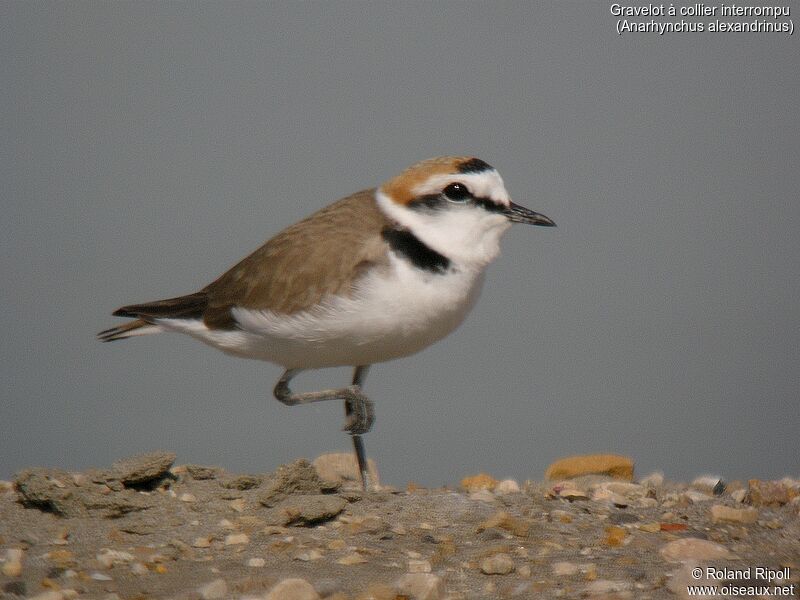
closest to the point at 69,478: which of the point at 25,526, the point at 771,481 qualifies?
the point at 25,526

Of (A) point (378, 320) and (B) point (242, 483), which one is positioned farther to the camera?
(B) point (242, 483)

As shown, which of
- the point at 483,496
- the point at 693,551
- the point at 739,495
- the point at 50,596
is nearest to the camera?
the point at 50,596

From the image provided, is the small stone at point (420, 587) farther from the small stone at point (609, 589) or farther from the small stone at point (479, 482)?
the small stone at point (479, 482)

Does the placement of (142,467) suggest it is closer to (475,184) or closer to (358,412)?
(358,412)

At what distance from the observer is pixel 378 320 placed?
5.59 metres

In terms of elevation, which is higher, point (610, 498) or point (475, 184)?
point (475, 184)

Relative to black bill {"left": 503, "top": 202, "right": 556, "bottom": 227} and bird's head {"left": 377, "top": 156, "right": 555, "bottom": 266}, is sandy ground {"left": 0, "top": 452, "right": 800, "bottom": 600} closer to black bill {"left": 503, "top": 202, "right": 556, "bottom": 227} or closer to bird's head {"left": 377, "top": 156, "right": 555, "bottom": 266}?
bird's head {"left": 377, "top": 156, "right": 555, "bottom": 266}

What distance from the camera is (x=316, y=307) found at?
18.9 ft

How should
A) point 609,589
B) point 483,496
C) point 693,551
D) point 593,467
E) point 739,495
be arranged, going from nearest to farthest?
point 609,589 < point 693,551 < point 483,496 < point 739,495 < point 593,467

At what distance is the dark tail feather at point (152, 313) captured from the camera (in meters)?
6.53

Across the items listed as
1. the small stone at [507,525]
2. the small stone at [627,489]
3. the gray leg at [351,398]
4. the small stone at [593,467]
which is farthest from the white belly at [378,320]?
the small stone at [593,467]

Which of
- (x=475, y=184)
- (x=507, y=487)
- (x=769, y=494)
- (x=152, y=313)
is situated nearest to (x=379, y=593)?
(x=507, y=487)

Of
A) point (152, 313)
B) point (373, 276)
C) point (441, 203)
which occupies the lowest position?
point (152, 313)

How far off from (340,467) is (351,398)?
3.57 ft
